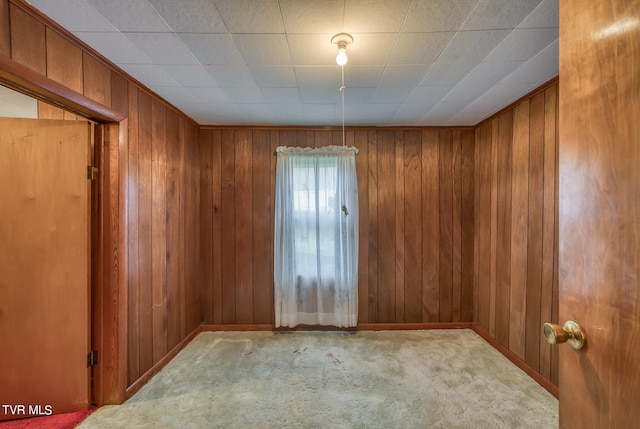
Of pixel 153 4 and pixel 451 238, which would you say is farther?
pixel 451 238

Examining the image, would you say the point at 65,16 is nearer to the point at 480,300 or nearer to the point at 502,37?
the point at 502,37

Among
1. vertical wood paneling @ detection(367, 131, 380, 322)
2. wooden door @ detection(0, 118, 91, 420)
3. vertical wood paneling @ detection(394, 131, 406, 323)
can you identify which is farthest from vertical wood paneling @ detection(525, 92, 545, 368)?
wooden door @ detection(0, 118, 91, 420)

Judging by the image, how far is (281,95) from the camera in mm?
2186

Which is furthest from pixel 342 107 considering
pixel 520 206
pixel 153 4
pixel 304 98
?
pixel 520 206

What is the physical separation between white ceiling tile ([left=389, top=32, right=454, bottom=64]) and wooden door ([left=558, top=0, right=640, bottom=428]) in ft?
2.62

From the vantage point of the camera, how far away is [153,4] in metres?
1.23

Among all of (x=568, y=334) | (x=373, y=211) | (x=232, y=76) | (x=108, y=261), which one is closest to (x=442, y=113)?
(x=373, y=211)

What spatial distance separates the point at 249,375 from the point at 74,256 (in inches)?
60.8

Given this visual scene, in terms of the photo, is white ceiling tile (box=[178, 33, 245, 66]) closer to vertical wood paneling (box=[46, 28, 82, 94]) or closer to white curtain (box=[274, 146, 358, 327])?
vertical wood paneling (box=[46, 28, 82, 94])

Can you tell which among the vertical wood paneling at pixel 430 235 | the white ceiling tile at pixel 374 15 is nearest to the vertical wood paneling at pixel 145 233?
the white ceiling tile at pixel 374 15

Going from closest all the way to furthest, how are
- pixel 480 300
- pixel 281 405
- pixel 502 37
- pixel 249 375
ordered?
pixel 502 37
pixel 281 405
pixel 249 375
pixel 480 300

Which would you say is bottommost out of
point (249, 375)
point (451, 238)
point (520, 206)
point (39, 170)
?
point (249, 375)

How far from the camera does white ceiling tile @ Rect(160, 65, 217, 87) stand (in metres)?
1.77

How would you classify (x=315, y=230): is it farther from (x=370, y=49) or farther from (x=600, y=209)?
(x=600, y=209)
